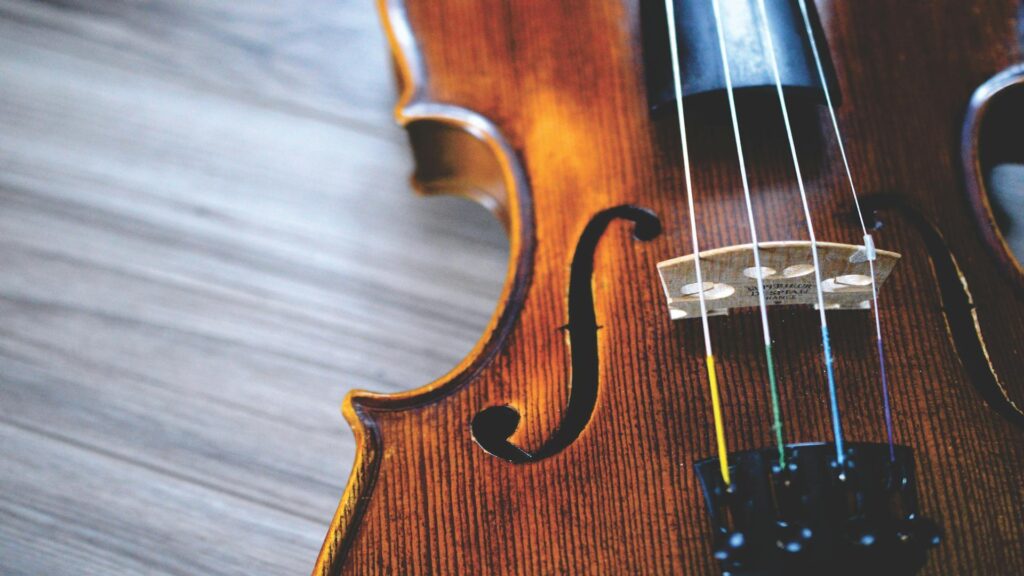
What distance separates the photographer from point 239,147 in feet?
Answer: 3.85

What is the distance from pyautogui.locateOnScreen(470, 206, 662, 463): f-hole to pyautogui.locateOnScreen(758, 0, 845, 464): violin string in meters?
0.16

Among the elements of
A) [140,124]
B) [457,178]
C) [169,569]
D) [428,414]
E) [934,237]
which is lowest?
[169,569]

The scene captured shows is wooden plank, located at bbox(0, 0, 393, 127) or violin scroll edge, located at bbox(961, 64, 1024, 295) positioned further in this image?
wooden plank, located at bbox(0, 0, 393, 127)

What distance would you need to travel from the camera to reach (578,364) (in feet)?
2.35

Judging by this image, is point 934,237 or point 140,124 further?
point 140,124

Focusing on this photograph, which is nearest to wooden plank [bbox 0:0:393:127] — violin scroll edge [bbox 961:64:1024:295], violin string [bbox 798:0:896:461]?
violin string [bbox 798:0:896:461]

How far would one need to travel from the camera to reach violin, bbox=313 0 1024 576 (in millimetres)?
625

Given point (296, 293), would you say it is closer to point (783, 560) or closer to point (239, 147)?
point (239, 147)

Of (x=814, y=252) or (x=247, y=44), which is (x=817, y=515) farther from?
(x=247, y=44)

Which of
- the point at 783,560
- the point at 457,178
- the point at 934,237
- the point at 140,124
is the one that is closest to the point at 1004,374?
the point at 934,237

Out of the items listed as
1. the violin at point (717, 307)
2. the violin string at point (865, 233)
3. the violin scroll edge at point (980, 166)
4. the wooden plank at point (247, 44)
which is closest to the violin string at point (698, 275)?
the violin at point (717, 307)

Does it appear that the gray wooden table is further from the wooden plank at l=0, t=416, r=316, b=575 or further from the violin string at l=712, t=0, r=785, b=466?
the violin string at l=712, t=0, r=785, b=466

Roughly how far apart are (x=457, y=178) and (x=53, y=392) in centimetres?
62

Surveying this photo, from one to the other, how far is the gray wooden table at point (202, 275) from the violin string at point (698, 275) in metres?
0.37
